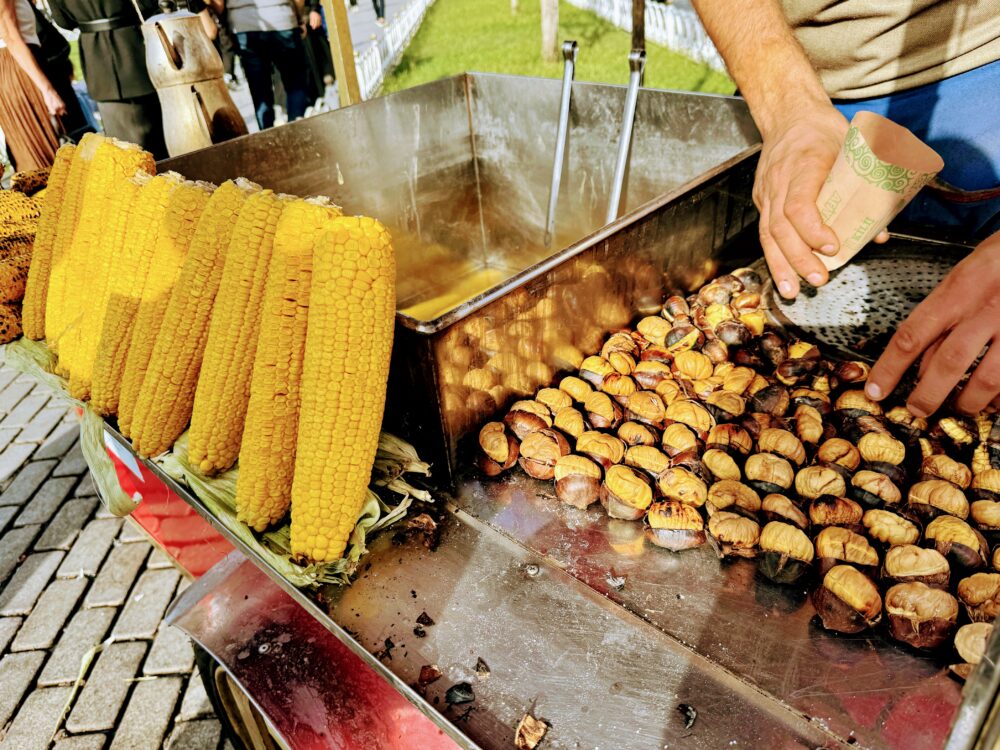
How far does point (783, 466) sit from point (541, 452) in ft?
2.10

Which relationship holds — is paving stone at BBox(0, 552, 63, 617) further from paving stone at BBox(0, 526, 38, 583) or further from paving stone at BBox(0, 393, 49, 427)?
paving stone at BBox(0, 393, 49, 427)

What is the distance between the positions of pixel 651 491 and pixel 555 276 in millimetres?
657

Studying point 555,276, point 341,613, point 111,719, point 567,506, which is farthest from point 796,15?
point 111,719

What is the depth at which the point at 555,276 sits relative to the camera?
1742 mm

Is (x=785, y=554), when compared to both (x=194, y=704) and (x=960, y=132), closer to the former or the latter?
(x=960, y=132)

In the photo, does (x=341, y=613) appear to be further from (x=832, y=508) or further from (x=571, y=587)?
(x=832, y=508)

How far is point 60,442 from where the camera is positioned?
4.03 m

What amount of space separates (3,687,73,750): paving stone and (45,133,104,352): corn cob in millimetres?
1510

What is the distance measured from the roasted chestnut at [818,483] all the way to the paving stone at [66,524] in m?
3.67

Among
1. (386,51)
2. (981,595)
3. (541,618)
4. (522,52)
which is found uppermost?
(981,595)

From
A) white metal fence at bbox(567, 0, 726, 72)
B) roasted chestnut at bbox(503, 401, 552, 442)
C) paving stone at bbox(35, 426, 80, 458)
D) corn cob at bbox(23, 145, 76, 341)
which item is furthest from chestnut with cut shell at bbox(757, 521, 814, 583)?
white metal fence at bbox(567, 0, 726, 72)

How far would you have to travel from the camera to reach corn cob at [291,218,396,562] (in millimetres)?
1319

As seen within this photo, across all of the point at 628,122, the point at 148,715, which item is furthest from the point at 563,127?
the point at 148,715

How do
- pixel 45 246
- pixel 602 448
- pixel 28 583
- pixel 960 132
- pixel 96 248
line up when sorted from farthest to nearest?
1. pixel 28 583
2. pixel 960 132
3. pixel 45 246
4. pixel 96 248
5. pixel 602 448
